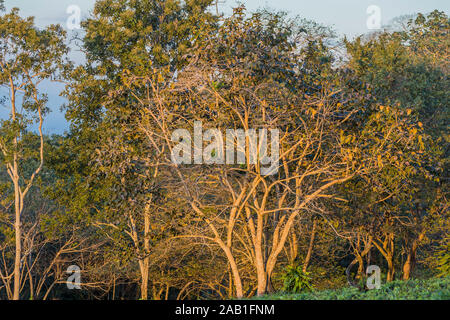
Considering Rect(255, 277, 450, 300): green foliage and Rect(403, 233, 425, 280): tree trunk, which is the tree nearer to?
Rect(255, 277, 450, 300): green foliage

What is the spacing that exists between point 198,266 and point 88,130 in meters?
5.18

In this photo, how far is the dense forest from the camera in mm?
9430

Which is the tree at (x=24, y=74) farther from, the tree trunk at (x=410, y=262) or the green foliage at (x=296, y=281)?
the tree trunk at (x=410, y=262)

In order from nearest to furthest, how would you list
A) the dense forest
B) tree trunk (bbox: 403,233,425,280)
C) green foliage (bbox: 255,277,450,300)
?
1. green foliage (bbox: 255,277,450,300)
2. the dense forest
3. tree trunk (bbox: 403,233,425,280)

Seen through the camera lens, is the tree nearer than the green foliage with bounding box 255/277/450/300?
No

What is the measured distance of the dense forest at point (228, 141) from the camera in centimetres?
943

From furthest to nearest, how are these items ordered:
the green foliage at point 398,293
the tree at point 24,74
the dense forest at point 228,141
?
the tree at point 24,74 → the dense forest at point 228,141 → the green foliage at point 398,293

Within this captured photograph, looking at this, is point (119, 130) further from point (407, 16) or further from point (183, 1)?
point (407, 16)

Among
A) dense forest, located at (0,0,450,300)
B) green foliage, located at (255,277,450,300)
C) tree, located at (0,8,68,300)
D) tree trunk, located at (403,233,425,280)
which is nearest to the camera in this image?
green foliage, located at (255,277,450,300)

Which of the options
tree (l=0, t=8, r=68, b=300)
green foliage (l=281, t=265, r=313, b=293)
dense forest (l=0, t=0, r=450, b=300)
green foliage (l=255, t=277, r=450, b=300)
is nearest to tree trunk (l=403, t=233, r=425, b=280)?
dense forest (l=0, t=0, r=450, b=300)

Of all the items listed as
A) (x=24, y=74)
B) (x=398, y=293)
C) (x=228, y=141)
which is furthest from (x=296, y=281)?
(x=24, y=74)

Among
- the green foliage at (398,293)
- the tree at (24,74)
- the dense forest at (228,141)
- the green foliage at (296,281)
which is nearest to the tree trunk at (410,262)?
the dense forest at (228,141)

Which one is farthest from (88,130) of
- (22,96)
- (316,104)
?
(316,104)

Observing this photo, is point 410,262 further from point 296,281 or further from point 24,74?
point 24,74
